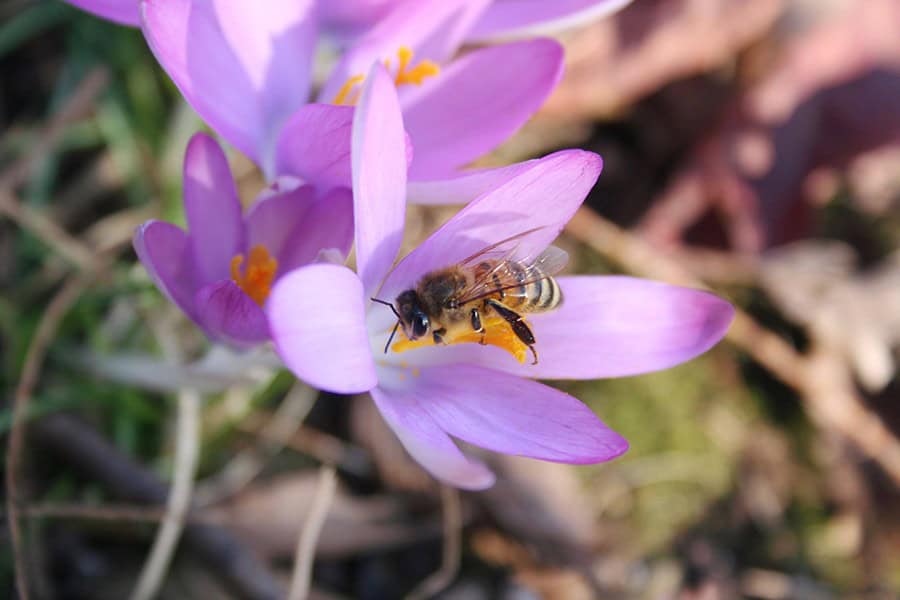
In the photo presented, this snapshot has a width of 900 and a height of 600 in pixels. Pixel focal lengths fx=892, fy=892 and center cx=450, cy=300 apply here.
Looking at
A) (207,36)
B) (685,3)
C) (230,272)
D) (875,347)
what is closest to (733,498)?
(875,347)

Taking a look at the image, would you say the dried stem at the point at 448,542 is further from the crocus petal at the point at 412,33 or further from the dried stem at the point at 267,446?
the crocus petal at the point at 412,33

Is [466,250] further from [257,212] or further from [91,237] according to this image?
[91,237]

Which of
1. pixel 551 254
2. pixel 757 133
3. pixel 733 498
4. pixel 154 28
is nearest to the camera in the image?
pixel 154 28

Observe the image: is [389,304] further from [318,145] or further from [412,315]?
[318,145]

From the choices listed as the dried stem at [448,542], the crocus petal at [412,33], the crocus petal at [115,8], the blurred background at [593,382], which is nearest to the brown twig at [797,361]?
the blurred background at [593,382]

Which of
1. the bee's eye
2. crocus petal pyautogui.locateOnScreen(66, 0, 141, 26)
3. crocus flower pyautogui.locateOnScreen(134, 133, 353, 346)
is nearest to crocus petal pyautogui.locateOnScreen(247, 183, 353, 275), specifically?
crocus flower pyautogui.locateOnScreen(134, 133, 353, 346)

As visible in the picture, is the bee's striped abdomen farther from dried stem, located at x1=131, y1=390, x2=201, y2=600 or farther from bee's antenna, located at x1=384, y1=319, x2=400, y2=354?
dried stem, located at x1=131, y1=390, x2=201, y2=600
